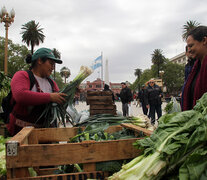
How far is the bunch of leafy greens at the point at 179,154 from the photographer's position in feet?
3.21

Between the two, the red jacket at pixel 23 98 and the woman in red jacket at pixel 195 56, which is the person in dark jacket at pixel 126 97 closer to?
the woman in red jacket at pixel 195 56

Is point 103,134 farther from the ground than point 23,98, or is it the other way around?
point 23,98

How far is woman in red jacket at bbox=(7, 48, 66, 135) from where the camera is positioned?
2.04 meters

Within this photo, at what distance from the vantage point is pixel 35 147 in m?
1.28

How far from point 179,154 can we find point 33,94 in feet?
5.03

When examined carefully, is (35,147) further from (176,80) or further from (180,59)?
(180,59)

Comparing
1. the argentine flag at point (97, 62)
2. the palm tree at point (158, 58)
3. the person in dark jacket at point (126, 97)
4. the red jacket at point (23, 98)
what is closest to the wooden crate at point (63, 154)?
the red jacket at point (23, 98)

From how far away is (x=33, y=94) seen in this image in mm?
2023

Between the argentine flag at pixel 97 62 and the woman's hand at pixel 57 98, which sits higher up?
the argentine flag at pixel 97 62

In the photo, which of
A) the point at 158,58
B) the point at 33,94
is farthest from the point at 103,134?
the point at 158,58

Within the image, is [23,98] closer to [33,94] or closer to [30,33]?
[33,94]

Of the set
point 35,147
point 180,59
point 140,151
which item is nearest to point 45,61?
point 35,147

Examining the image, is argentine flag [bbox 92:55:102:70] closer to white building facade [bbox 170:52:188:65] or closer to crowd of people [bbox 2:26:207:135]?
crowd of people [bbox 2:26:207:135]

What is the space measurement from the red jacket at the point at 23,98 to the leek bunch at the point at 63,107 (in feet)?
0.44
